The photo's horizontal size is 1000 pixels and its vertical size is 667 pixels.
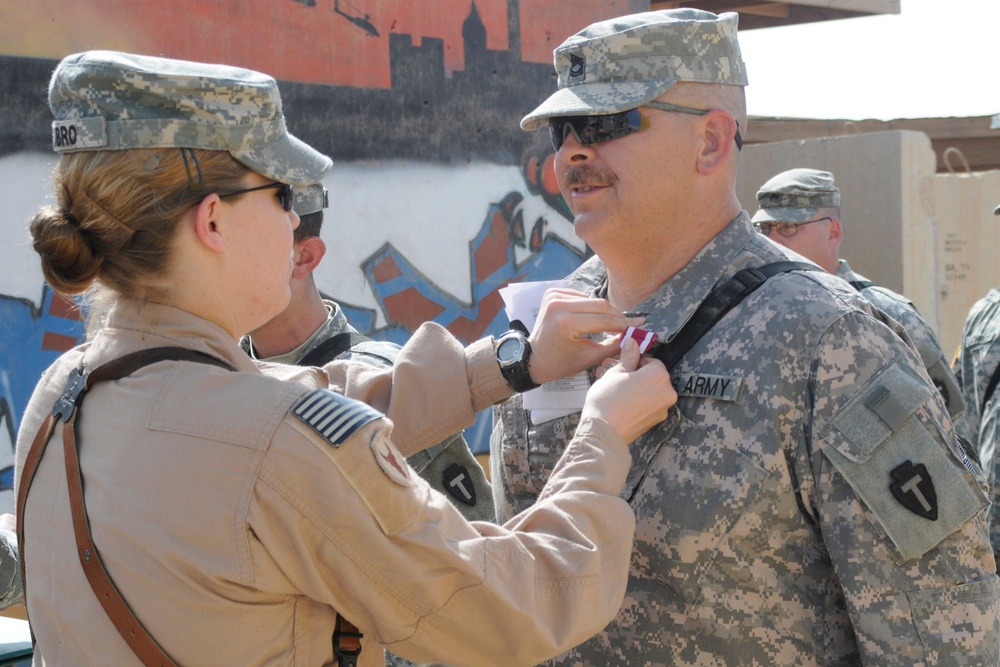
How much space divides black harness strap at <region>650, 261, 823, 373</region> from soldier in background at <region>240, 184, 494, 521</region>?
3.81ft

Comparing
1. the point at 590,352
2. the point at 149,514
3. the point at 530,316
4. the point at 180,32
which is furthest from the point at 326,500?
the point at 180,32

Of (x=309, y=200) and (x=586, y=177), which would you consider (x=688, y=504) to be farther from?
(x=309, y=200)

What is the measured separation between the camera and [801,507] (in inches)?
82.0

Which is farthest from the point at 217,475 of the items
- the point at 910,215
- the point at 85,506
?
the point at 910,215

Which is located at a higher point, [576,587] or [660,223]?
[660,223]

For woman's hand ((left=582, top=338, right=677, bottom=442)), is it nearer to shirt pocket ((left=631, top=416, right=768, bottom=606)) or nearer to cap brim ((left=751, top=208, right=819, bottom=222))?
shirt pocket ((left=631, top=416, right=768, bottom=606))

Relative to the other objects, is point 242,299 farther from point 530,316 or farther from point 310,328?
point 310,328

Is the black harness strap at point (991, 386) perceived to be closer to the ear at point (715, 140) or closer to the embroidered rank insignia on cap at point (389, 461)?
the ear at point (715, 140)

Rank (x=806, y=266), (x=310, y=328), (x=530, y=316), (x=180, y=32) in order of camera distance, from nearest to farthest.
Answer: (x=806, y=266)
(x=530, y=316)
(x=310, y=328)
(x=180, y=32)

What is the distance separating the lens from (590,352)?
2.38 metres

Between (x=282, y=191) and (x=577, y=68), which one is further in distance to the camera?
(x=577, y=68)

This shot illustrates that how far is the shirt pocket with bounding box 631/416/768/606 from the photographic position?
2098 mm

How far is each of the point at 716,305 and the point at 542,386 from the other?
481 mm

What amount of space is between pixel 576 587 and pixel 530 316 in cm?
96
